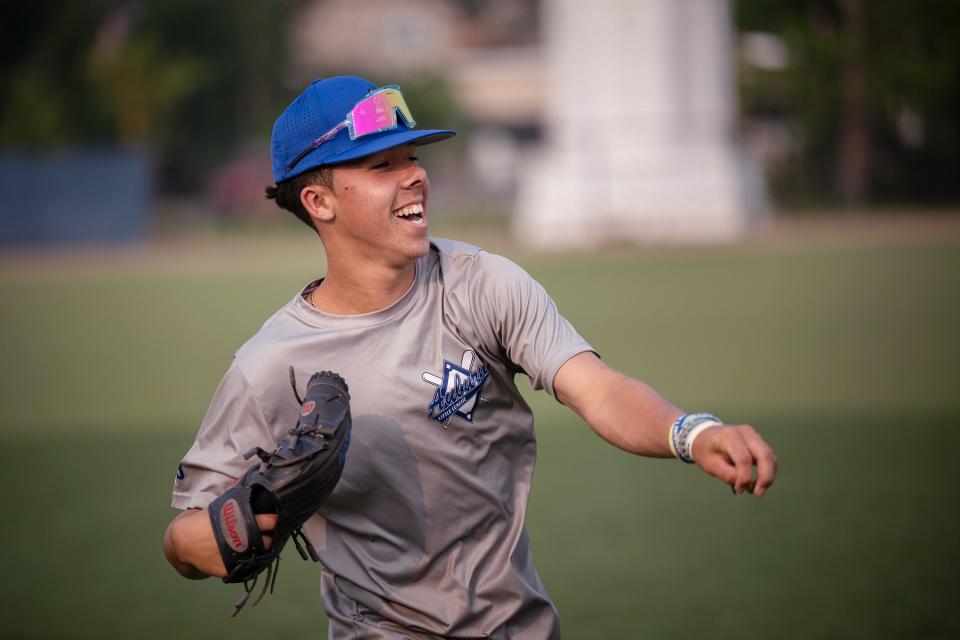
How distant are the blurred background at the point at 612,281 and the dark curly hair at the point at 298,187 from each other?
3.04m

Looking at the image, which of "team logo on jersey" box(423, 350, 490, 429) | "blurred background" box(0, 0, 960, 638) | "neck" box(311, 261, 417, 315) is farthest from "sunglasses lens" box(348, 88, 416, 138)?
"blurred background" box(0, 0, 960, 638)

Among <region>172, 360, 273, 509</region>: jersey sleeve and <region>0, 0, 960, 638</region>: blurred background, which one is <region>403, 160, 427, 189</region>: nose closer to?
<region>172, 360, 273, 509</region>: jersey sleeve

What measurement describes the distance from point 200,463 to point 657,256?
22.1 m

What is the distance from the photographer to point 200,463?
3.35 metres

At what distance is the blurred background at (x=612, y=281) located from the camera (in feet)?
22.8

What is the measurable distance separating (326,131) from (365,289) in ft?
1.48

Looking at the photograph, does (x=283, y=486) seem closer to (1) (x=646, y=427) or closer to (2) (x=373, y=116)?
(1) (x=646, y=427)

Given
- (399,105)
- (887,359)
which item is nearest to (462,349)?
(399,105)

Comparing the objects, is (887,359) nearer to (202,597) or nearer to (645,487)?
(645,487)

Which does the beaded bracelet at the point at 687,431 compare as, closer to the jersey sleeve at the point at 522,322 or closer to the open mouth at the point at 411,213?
the jersey sleeve at the point at 522,322

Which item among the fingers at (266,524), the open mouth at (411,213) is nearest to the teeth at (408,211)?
the open mouth at (411,213)

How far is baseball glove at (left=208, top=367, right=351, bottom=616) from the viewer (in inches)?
118

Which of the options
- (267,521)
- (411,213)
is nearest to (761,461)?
(267,521)

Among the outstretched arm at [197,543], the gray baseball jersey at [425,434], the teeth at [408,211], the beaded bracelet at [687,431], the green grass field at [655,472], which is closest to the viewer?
the beaded bracelet at [687,431]
